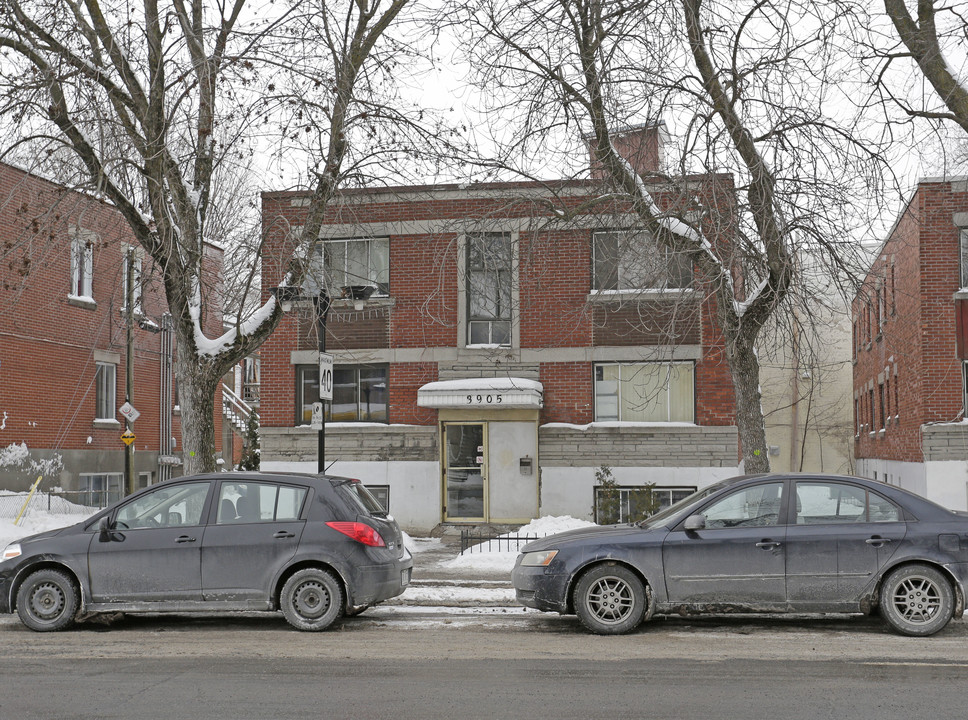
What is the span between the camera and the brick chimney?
13.0 m

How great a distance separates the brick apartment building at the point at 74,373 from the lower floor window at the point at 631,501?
35.3ft

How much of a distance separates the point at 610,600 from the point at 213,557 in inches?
149

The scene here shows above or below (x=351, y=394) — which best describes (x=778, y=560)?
below

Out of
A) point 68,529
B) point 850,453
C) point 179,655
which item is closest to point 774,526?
point 179,655

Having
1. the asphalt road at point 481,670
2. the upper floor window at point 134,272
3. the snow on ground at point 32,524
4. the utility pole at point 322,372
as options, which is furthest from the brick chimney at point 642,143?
the snow on ground at point 32,524

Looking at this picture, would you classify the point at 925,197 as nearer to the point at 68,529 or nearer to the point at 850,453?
the point at 68,529

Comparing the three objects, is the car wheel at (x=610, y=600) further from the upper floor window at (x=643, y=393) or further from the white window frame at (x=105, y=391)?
the white window frame at (x=105, y=391)

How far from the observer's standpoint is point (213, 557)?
9.40 metres

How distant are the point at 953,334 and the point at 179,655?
18.3 metres

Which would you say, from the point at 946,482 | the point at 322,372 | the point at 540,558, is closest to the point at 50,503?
the point at 322,372

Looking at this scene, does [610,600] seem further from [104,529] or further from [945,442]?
[945,442]

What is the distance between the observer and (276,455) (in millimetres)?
21000

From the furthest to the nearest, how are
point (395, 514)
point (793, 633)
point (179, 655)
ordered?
1. point (395, 514)
2. point (793, 633)
3. point (179, 655)

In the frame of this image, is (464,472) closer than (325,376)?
No
